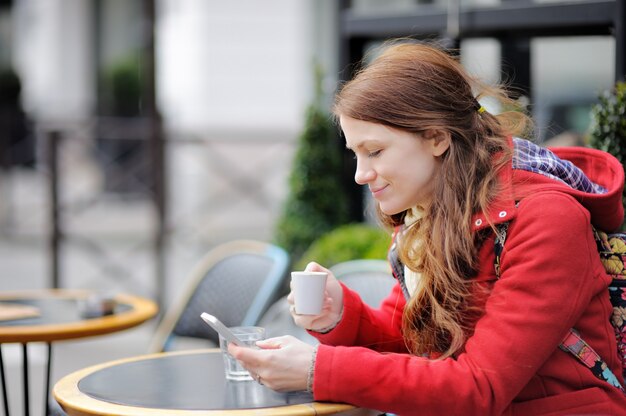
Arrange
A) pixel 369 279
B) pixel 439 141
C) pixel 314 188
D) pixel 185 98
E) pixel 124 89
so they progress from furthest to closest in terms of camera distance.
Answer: pixel 124 89 → pixel 185 98 → pixel 314 188 → pixel 369 279 → pixel 439 141

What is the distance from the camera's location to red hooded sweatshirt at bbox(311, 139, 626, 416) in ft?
6.49

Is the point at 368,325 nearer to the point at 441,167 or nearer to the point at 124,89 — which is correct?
the point at 441,167

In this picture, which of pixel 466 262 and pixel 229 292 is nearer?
pixel 466 262

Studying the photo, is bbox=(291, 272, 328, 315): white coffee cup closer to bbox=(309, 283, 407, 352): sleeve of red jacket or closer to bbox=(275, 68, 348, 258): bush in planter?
bbox=(309, 283, 407, 352): sleeve of red jacket

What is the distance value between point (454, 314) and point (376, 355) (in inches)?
8.4

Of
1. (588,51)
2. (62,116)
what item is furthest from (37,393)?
(62,116)

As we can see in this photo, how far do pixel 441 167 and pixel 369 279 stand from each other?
1.32 meters

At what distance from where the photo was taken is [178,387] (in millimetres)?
2273

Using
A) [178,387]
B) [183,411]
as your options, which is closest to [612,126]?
[178,387]

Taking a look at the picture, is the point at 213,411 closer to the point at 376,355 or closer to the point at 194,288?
the point at 376,355

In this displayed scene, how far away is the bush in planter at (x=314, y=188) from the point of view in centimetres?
629

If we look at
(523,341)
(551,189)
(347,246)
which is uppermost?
(551,189)

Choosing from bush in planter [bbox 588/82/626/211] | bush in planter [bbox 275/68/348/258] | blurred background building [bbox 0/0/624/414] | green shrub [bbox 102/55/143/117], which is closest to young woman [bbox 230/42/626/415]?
blurred background building [bbox 0/0/624/414]

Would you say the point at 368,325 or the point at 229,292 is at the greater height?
the point at 368,325
